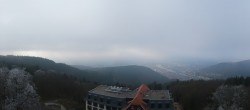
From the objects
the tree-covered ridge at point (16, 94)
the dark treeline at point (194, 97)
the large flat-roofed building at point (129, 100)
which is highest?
the tree-covered ridge at point (16, 94)

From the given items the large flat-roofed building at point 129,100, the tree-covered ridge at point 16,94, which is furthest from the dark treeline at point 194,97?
the tree-covered ridge at point 16,94

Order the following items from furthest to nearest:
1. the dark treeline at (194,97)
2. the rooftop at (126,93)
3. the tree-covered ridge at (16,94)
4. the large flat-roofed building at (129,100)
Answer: the dark treeline at (194,97), the rooftop at (126,93), the large flat-roofed building at (129,100), the tree-covered ridge at (16,94)

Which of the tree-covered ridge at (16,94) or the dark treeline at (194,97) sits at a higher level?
the tree-covered ridge at (16,94)

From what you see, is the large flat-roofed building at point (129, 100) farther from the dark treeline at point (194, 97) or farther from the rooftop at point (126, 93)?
the dark treeline at point (194, 97)

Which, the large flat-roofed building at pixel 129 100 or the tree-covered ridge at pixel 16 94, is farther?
the large flat-roofed building at pixel 129 100

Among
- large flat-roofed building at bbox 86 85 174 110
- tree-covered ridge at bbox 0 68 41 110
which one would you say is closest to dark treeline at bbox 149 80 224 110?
large flat-roofed building at bbox 86 85 174 110

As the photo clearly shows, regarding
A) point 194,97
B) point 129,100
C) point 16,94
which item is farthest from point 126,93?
point 194,97

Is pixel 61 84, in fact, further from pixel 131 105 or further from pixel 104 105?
pixel 131 105

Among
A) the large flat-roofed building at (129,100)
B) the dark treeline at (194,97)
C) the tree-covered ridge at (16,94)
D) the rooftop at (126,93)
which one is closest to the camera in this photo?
the tree-covered ridge at (16,94)

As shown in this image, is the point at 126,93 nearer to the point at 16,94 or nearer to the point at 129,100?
the point at 129,100
